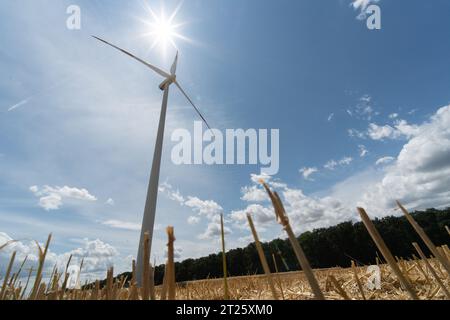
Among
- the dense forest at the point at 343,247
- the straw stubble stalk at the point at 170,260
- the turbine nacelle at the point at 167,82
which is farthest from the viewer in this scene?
the dense forest at the point at 343,247

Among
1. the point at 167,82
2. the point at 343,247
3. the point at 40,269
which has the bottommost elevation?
the point at 40,269

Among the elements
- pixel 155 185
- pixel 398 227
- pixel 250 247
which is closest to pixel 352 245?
pixel 398 227

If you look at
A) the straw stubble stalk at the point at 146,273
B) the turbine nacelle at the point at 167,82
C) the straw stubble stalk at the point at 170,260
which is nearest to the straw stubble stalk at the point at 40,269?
the straw stubble stalk at the point at 146,273

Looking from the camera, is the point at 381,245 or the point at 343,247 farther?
the point at 343,247

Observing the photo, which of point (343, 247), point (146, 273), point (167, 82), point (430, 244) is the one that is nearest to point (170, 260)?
point (146, 273)

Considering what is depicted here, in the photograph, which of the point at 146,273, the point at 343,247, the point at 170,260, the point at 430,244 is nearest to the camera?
the point at 170,260

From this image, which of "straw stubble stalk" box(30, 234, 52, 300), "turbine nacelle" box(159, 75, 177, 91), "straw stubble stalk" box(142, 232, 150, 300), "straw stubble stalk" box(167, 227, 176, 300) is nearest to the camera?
"straw stubble stalk" box(167, 227, 176, 300)

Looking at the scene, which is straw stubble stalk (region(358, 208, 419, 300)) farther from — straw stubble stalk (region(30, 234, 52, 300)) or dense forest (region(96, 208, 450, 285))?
dense forest (region(96, 208, 450, 285))

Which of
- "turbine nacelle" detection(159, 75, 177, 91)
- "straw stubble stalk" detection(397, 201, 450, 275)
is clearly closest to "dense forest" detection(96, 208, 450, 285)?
"turbine nacelle" detection(159, 75, 177, 91)

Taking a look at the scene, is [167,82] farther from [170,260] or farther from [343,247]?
[343,247]

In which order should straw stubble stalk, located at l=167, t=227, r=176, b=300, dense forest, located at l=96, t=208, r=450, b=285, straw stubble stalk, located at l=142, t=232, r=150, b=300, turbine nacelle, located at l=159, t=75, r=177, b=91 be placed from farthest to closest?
dense forest, located at l=96, t=208, r=450, b=285
turbine nacelle, located at l=159, t=75, r=177, b=91
straw stubble stalk, located at l=142, t=232, r=150, b=300
straw stubble stalk, located at l=167, t=227, r=176, b=300

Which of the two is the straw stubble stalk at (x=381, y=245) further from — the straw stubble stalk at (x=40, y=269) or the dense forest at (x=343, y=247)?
the dense forest at (x=343, y=247)

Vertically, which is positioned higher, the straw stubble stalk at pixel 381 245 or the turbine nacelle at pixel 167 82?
the turbine nacelle at pixel 167 82
